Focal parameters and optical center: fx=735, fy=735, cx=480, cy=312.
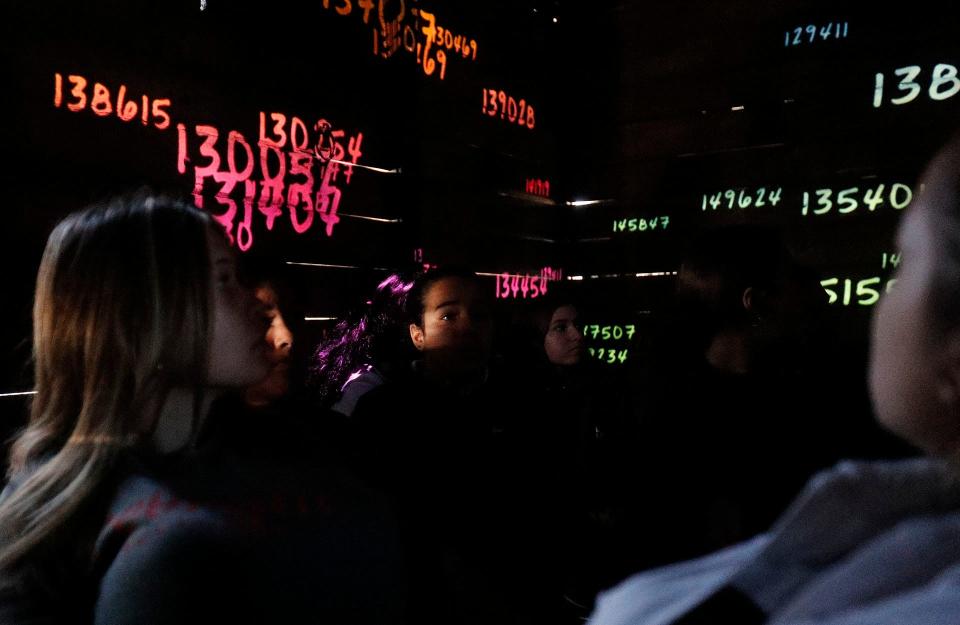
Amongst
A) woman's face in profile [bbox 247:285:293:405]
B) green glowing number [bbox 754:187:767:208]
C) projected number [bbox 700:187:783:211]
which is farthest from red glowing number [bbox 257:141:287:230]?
green glowing number [bbox 754:187:767:208]

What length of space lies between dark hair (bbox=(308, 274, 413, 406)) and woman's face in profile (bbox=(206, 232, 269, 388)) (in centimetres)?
131

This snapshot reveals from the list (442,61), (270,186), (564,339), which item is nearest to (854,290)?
(564,339)

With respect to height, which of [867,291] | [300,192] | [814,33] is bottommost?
[867,291]

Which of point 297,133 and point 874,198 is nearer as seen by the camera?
point 297,133

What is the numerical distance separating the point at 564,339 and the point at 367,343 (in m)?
1.57

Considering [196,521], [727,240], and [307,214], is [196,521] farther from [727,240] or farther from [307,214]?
[307,214]

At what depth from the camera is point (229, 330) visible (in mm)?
1448

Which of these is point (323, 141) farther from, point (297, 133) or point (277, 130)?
point (277, 130)

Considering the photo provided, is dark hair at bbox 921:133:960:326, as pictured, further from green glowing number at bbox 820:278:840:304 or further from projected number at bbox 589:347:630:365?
projected number at bbox 589:347:630:365

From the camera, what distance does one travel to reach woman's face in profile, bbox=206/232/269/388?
1422 mm

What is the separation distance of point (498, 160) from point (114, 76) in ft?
8.86

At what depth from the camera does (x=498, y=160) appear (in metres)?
5.11

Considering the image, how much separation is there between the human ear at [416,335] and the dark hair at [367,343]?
3 centimetres

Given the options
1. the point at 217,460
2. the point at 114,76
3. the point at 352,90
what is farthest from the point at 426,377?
the point at 352,90
